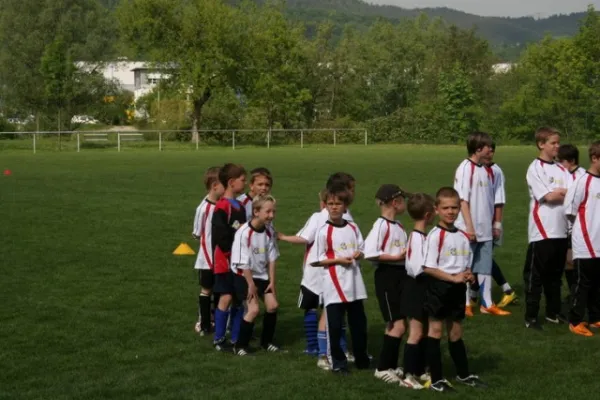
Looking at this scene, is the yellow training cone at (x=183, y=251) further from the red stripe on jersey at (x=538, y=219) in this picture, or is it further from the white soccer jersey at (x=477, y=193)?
the red stripe on jersey at (x=538, y=219)

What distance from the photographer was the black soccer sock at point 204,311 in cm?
908

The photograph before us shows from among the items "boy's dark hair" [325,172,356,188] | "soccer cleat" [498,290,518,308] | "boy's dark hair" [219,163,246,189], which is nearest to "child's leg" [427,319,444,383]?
"boy's dark hair" [325,172,356,188]

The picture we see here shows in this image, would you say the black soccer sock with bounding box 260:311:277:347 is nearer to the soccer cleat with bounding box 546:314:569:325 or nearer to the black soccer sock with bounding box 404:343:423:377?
the black soccer sock with bounding box 404:343:423:377

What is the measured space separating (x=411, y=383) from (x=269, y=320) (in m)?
1.68

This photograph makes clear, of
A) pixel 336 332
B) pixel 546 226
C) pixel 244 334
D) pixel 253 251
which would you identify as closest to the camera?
pixel 336 332

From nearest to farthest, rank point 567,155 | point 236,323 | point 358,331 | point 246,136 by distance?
point 358,331 < point 236,323 < point 567,155 < point 246,136

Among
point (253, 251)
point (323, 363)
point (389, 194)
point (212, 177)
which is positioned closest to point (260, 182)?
point (253, 251)

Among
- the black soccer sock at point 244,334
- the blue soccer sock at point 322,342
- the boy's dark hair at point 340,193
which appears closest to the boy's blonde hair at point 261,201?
the boy's dark hair at point 340,193

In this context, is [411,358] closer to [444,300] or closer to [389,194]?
[444,300]

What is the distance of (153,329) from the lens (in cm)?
927

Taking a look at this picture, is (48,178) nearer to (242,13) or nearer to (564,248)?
(564,248)

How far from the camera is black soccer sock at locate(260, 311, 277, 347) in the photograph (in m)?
8.47

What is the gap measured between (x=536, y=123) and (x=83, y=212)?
48.4 meters

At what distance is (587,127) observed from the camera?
194ft
